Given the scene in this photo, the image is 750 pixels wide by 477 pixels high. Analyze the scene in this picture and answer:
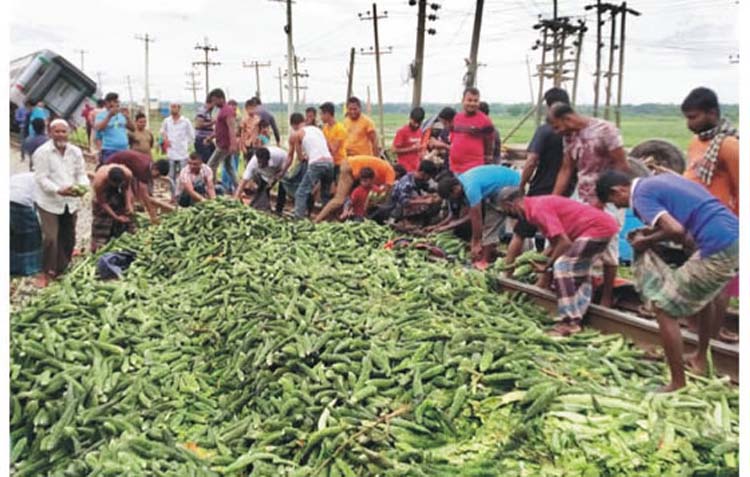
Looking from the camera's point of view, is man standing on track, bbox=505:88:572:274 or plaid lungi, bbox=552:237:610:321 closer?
plaid lungi, bbox=552:237:610:321

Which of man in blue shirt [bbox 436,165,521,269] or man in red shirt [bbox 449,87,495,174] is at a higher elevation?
man in red shirt [bbox 449,87,495,174]

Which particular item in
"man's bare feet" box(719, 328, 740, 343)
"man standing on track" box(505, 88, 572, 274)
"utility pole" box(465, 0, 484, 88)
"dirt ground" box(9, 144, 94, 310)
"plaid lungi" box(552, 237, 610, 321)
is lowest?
"dirt ground" box(9, 144, 94, 310)

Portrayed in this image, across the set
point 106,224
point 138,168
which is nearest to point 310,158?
point 138,168

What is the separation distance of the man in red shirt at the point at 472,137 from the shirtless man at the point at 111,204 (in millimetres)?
3768

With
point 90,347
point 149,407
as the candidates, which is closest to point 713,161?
point 149,407

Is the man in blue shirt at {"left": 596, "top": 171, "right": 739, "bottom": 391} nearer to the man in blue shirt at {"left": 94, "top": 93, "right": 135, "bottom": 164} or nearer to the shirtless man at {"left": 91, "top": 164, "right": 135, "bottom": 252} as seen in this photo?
the shirtless man at {"left": 91, "top": 164, "right": 135, "bottom": 252}

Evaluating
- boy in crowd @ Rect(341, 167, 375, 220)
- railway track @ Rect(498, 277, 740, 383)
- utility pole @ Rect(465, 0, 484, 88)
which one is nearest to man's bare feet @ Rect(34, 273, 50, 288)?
boy in crowd @ Rect(341, 167, 375, 220)

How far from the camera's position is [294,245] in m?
7.51

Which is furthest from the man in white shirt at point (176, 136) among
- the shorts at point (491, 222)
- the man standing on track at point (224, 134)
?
the shorts at point (491, 222)

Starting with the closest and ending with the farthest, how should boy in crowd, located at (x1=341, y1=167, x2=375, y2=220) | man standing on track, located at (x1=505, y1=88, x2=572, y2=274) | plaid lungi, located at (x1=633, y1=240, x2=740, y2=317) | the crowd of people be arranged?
plaid lungi, located at (x1=633, y1=240, x2=740, y2=317)
the crowd of people
man standing on track, located at (x1=505, y1=88, x2=572, y2=274)
boy in crowd, located at (x1=341, y1=167, x2=375, y2=220)

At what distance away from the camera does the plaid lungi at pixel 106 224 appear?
8805 millimetres

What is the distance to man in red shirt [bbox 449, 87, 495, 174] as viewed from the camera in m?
8.23

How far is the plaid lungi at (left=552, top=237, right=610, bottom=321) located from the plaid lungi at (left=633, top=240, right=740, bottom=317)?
98cm

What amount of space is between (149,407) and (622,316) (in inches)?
123
